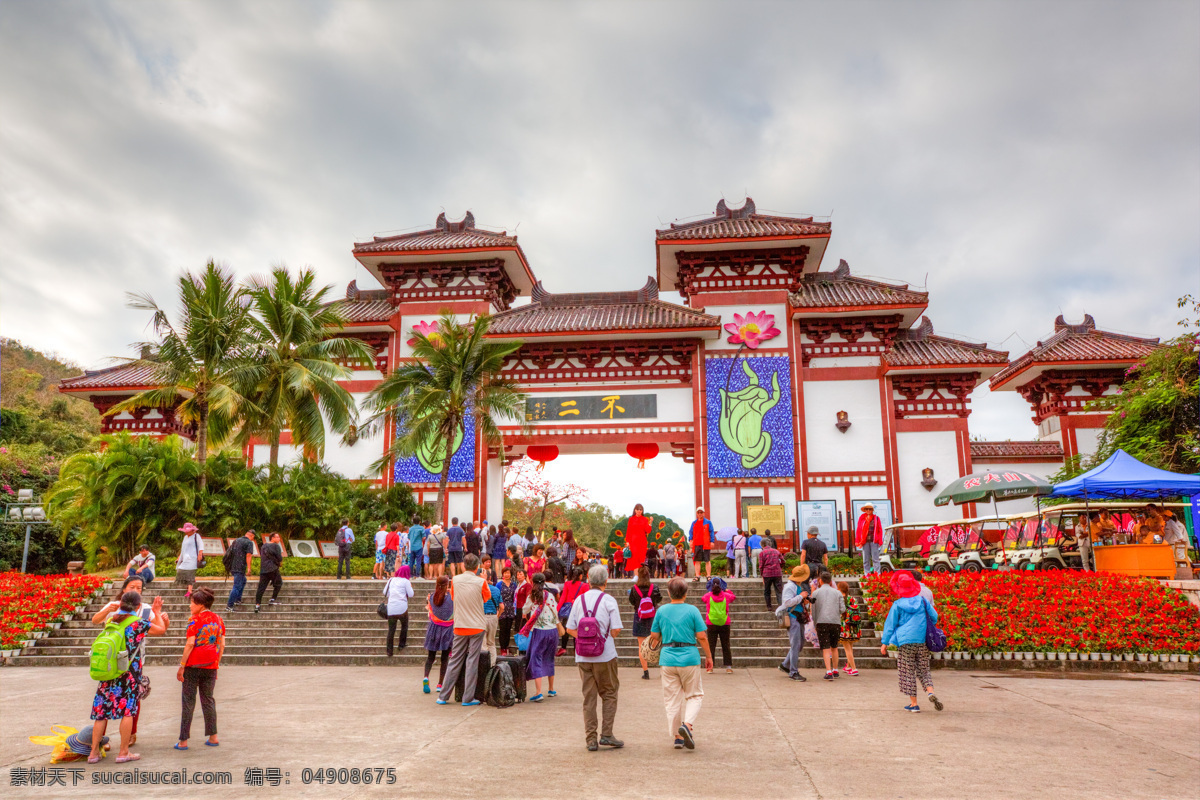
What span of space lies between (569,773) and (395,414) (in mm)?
16682

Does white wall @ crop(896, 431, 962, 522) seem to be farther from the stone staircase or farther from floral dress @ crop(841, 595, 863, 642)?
floral dress @ crop(841, 595, 863, 642)

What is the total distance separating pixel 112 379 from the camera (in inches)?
1035

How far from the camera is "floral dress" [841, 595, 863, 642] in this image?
11516 millimetres

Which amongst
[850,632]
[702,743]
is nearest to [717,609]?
[850,632]

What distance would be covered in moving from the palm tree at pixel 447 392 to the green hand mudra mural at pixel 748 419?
618 cm

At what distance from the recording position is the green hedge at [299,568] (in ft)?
63.7

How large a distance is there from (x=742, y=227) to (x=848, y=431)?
23.5 ft

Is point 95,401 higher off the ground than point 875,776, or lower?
higher

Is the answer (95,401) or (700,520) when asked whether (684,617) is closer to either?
(700,520)

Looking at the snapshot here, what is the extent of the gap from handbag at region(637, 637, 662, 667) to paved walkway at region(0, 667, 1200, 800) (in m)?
0.49

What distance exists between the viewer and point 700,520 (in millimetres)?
17094

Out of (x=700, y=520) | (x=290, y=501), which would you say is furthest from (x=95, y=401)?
(x=700, y=520)

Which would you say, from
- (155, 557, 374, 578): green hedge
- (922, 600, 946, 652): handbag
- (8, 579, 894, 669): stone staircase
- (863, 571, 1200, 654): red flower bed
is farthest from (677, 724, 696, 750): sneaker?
(155, 557, 374, 578): green hedge

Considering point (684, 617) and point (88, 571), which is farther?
point (88, 571)
